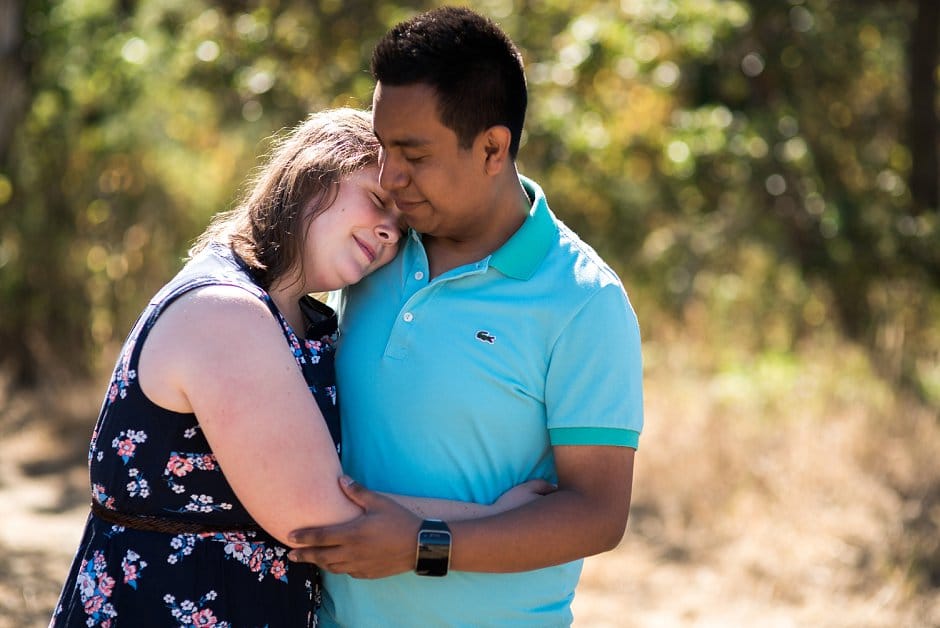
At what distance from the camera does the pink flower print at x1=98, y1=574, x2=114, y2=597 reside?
1.94 metres

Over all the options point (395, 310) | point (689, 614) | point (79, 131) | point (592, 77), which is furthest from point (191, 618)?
point (79, 131)

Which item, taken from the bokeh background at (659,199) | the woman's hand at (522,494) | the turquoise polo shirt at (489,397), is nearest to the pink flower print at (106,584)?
the turquoise polo shirt at (489,397)

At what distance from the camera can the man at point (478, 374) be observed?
1962 mm

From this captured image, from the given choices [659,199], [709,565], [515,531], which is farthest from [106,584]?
[659,199]

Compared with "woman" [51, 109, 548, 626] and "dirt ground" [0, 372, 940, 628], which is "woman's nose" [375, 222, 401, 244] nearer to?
"woman" [51, 109, 548, 626]

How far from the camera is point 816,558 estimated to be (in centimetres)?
510

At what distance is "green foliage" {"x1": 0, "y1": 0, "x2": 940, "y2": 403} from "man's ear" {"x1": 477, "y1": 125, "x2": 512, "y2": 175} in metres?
4.83

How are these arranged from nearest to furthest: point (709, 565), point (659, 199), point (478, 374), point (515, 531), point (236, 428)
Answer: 1. point (236, 428)
2. point (515, 531)
3. point (478, 374)
4. point (709, 565)
5. point (659, 199)

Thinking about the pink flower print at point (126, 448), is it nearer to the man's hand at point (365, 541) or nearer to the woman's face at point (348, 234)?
the man's hand at point (365, 541)

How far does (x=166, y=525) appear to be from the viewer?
1.94 meters

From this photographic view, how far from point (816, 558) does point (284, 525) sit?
381 cm

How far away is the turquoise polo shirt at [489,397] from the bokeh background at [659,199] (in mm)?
3494

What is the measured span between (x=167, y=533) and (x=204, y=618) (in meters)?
0.16

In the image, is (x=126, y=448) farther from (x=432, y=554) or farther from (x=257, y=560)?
(x=432, y=554)
